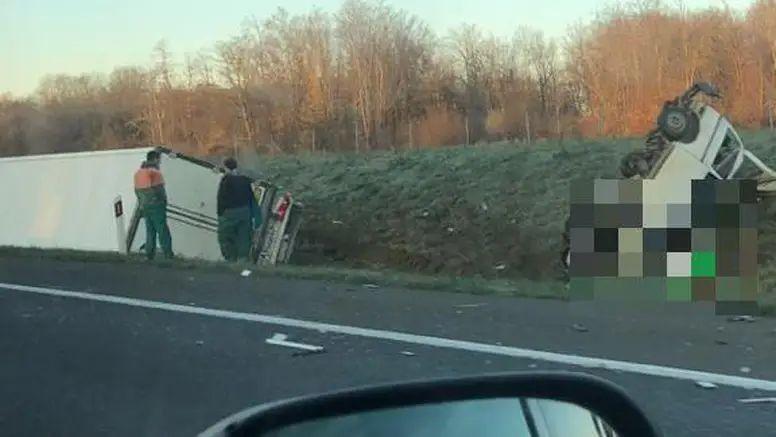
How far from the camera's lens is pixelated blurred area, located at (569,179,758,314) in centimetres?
980

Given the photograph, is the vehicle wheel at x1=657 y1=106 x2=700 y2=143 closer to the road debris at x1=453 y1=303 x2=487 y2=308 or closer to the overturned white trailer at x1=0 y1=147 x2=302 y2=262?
the road debris at x1=453 y1=303 x2=487 y2=308

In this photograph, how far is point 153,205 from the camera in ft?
53.7

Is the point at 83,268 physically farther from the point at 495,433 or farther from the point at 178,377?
the point at 495,433

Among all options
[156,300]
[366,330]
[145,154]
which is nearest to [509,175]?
[145,154]

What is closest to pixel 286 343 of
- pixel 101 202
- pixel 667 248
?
pixel 667 248

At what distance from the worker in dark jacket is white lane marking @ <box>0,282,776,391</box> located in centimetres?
546

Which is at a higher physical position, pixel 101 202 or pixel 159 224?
pixel 101 202

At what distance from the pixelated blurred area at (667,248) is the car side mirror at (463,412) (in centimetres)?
765

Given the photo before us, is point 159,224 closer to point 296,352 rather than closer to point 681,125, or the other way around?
point 681,125

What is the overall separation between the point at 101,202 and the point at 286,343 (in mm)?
12684

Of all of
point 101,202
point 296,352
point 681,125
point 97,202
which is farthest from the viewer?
point 97,202

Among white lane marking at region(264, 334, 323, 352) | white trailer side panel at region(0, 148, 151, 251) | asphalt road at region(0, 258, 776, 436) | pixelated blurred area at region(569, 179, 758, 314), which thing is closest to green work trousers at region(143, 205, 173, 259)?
white trailer side panel at region(0, 148, 151, 251)

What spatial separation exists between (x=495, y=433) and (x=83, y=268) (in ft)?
44.5

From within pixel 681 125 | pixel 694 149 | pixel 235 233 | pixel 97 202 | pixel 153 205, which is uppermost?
pixel 681 125
